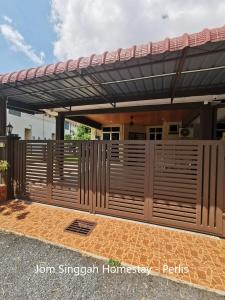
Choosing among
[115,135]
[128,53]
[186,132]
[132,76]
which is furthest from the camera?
[115,135]

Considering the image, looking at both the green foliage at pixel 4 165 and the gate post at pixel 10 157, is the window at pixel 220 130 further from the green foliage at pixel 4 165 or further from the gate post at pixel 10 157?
the green foliage at pixel 4 165

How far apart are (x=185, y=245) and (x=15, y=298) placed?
2.59 m

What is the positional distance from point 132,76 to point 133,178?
216 cm

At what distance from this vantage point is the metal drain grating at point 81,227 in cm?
349

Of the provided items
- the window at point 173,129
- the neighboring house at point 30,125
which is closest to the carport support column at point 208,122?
the window at point 173,129

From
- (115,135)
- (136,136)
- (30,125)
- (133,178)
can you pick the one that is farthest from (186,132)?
(30,125)

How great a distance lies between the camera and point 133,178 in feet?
13.0

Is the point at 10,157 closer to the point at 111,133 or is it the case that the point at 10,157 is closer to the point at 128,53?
the point at 128,53

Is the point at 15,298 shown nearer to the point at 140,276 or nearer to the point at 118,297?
the point at 118,297

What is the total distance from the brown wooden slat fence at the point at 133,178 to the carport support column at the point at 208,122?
1573 mm

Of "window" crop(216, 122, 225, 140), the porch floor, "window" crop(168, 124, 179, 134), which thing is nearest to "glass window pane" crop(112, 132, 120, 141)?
"window" crop(168, 124, 179, 134)

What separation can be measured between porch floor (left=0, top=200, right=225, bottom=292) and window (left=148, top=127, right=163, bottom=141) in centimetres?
747

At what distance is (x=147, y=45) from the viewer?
244 centimetres

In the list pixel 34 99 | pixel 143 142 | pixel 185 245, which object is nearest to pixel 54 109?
pixel 34 99
